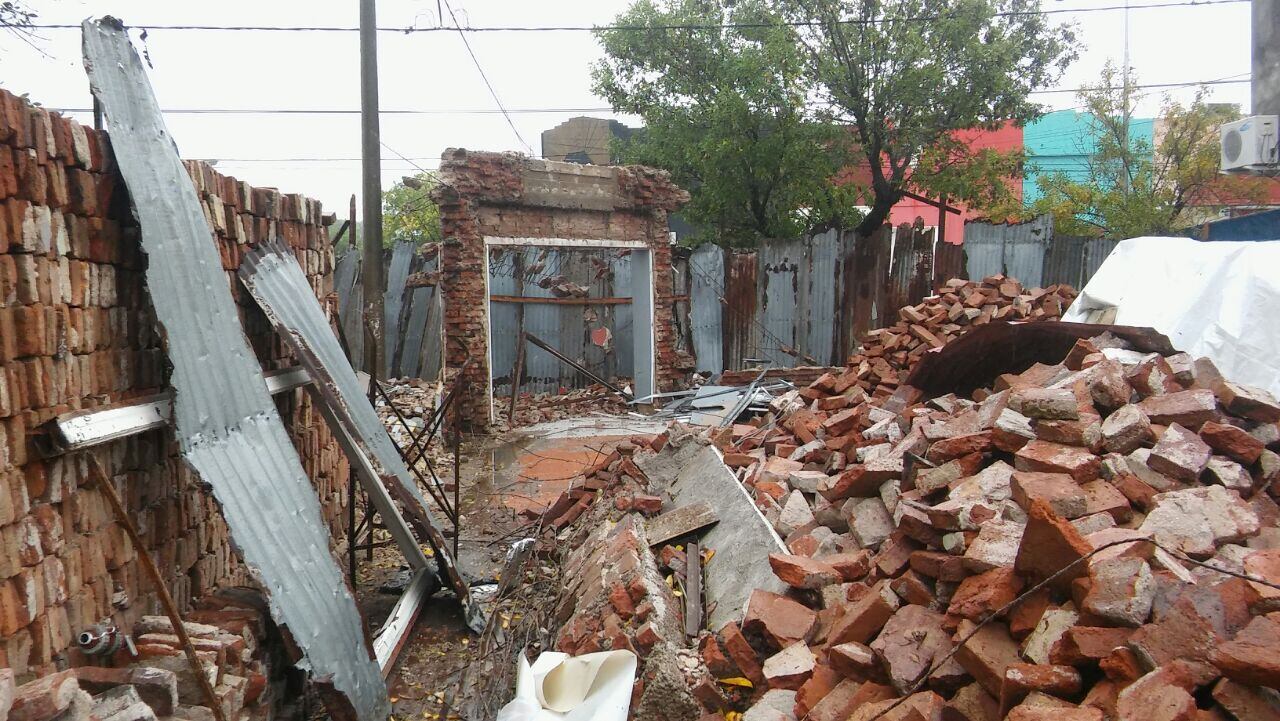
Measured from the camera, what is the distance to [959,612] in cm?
304

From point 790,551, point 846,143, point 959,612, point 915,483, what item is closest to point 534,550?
point 790,551

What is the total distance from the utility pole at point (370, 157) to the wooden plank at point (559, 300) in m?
2.37

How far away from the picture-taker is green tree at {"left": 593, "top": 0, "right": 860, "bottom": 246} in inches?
556

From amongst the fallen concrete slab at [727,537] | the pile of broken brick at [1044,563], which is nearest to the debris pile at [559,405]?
the fallen concrete slab at [727,537]

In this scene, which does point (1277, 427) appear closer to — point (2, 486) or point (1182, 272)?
point (1182, 272)

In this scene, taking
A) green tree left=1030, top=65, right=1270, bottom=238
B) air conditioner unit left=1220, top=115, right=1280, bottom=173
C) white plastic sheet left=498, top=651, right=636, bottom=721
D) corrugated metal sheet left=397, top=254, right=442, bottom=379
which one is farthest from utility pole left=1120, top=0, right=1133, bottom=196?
white plastic sheet left=498, top=651, right=636, bottom=721

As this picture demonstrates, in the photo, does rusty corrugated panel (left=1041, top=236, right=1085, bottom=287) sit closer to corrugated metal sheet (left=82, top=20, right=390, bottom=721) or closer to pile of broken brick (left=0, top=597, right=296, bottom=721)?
corrugated metal sheet (left=82, top=20, right=390, bottom=721)

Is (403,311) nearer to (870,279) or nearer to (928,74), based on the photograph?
(870,279)

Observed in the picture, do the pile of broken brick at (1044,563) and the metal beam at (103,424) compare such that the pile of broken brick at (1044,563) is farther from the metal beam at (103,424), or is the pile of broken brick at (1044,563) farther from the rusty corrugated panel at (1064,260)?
the rusty corrugated panel at (1064,260)

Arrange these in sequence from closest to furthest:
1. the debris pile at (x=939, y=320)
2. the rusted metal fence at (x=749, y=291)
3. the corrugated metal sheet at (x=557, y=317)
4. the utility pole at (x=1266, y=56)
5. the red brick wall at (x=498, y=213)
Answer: the debris pile at (x=939, y=320) → the utility pole at (x=1266, y=56) → the red brick wall at (x=498, y=213) → the rusted metal fence at (x=749, y=291) → the corrugated metal sheet at (x=557, y=317)

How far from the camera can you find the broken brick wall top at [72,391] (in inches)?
107

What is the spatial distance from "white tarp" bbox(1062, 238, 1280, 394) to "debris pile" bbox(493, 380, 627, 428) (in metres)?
7.66

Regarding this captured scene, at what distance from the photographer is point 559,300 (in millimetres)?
13633

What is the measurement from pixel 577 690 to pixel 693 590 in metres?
0.98
